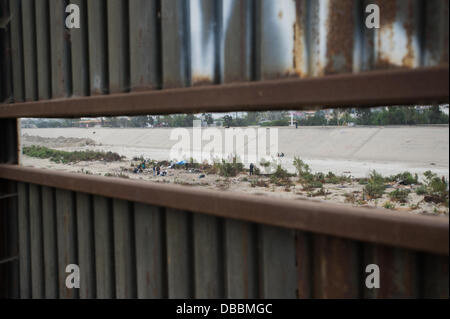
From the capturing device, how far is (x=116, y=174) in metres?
4.10

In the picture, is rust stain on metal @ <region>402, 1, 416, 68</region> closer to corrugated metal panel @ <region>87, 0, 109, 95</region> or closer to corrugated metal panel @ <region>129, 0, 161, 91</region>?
corrugated metal panel @ <region>129, 0, 161, 91</region>

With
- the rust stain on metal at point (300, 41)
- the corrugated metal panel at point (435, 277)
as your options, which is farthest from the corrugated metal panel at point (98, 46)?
the corrugated metal panel at point (435, 277)

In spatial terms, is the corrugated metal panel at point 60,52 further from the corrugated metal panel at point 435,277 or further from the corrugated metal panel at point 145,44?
the corrugated metal panel at point 435,277

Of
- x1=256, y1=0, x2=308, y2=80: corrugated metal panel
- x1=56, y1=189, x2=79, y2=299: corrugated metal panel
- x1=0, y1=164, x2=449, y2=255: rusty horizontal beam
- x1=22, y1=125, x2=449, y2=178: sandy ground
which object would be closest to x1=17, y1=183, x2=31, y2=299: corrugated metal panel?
x1=56, y1=189, x2=79, y2=299: corrugated metal panel

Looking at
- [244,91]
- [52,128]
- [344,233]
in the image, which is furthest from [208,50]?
[52,128]

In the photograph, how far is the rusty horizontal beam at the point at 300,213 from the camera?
2053 mm

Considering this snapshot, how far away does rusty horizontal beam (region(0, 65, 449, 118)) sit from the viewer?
2.01 m

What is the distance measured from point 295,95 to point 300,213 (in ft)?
2.34

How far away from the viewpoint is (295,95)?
2420mm

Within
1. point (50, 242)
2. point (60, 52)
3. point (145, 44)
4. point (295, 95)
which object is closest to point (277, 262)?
point (295, 95)

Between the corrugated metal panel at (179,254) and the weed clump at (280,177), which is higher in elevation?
the weed clump at (280,177)

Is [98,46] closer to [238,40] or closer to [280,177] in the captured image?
[238,40]

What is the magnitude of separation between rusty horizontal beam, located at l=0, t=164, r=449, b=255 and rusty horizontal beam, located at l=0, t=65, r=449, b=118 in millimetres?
605

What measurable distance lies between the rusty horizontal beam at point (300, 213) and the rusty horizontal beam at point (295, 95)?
605 mm
